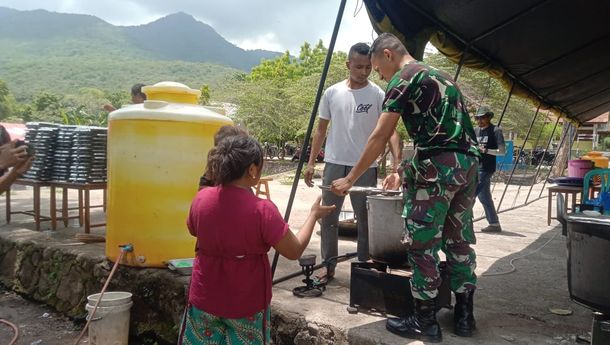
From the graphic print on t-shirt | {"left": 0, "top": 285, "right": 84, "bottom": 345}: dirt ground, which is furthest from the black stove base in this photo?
{"left": 0, "top": 285, "right": 84, "bottom": 345}: dirt ground

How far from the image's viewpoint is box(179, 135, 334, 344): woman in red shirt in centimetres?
190

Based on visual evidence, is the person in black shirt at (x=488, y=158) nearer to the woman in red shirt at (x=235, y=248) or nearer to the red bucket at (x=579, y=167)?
the red bucket at (x=579, y=167)

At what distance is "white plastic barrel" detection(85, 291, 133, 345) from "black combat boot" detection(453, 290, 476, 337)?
2.37 meters

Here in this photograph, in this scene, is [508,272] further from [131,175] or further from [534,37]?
[131,175]

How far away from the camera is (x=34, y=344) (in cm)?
375

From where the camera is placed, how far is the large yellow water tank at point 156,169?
339 centimetres

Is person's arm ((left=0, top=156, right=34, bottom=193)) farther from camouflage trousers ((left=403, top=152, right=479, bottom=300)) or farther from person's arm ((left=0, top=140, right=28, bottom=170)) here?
camouflage trousers ((left=403, top=152, right=479, bottom=300))

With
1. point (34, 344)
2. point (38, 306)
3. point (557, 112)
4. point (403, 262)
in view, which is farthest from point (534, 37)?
point (38, 306)

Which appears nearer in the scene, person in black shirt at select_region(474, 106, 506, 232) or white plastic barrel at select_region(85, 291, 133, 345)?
white plastic barrel at select_region(85, 291, 133, 345)

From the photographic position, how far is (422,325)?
7.71 feet

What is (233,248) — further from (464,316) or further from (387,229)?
(464,316)

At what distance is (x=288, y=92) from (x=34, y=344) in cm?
2185

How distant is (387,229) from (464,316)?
702 millimetres

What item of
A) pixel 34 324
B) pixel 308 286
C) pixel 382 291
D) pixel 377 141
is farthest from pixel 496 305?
pixel 34 324
